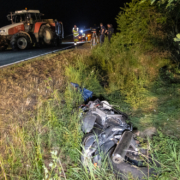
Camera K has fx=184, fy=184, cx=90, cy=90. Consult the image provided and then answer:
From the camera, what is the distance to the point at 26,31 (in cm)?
1214

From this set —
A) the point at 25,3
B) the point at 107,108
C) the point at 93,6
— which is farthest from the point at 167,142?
the point at 93,6

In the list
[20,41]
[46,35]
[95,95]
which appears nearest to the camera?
[95,95]

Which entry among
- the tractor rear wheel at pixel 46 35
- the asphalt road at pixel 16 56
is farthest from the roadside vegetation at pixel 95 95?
the tractor rear wheel at pixel 46 35

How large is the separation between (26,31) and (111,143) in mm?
11380

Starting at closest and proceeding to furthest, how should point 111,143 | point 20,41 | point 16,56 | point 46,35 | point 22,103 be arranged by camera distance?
point 111,143 → point 22,103 → point 16,56 → point 20,41 → point 46,35

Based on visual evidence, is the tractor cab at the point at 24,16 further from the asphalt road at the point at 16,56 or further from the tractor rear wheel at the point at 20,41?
the asphalt road at the point at 16,56

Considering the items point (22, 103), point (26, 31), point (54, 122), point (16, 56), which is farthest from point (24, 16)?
point (54, 122)

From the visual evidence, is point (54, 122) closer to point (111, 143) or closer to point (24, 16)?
point (111, 143)

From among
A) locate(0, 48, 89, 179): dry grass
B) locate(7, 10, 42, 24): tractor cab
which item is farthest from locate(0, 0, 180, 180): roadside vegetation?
locate(7, 10, 42, 24): tractor cab

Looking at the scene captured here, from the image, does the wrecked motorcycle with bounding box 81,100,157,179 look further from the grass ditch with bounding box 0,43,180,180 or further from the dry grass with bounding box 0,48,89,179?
the dry grass with bounding box 0,48,89,179

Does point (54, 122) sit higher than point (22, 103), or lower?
lower

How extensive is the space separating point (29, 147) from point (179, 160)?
218 cm

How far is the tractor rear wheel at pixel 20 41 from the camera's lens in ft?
37.1

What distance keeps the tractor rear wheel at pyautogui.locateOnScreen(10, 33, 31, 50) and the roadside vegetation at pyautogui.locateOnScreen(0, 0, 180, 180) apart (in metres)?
5.13
